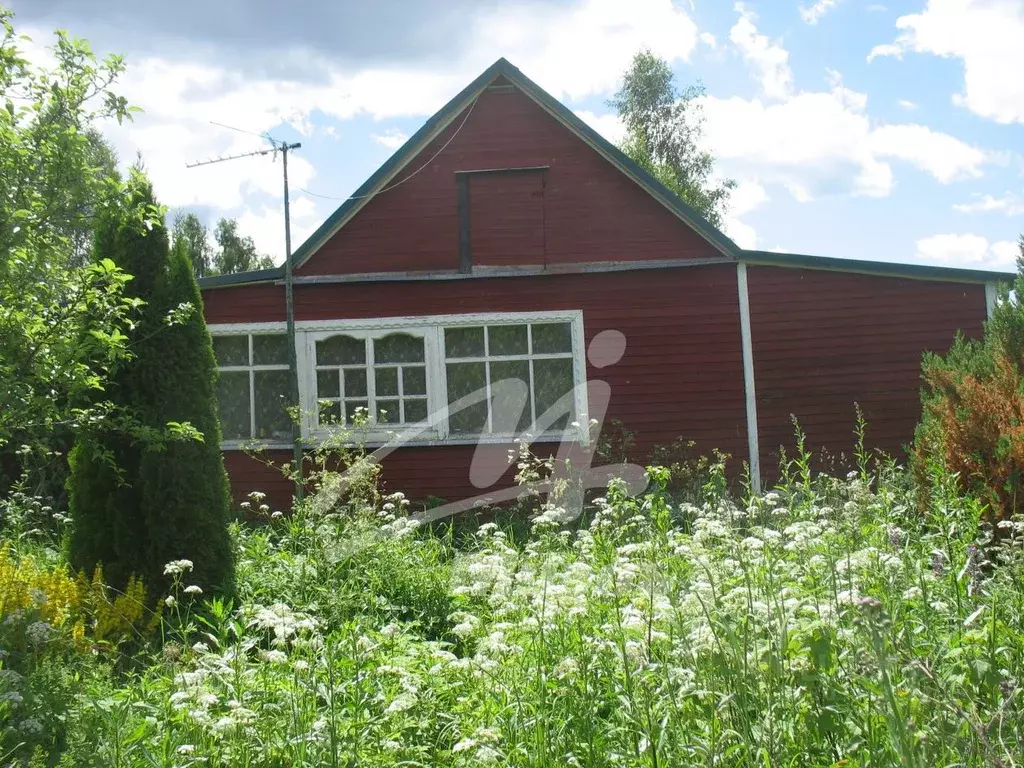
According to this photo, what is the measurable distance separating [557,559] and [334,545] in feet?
6.18

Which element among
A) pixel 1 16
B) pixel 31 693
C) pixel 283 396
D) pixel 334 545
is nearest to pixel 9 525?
pixel 283 396

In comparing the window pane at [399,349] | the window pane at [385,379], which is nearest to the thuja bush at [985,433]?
the window pane at [399,349]

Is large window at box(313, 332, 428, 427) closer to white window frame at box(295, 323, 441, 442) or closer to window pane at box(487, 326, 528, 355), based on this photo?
A: white window frame at box(295, 323, 441, 442)

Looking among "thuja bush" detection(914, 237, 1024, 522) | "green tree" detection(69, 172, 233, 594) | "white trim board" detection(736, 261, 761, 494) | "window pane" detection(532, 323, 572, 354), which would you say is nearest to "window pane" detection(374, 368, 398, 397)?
"window pane" detection(532, 323, 572, 354)

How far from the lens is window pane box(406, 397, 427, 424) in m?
12.2

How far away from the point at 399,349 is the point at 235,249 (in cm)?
3047

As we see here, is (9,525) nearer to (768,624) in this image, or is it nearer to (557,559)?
(557,559)

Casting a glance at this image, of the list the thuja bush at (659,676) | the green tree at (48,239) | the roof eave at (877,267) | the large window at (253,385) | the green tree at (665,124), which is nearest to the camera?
the thuja bush at (659,676)

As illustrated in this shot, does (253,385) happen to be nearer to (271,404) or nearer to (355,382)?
(271,404)

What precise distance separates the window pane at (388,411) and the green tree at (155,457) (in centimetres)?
532

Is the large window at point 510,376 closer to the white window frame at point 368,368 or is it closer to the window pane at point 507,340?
the window pane at point 507,340

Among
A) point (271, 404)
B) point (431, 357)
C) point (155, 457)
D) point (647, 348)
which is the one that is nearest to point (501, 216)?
point (431, 357)

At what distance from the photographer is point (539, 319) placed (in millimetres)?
12094

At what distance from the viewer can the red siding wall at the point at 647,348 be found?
39.3ft
